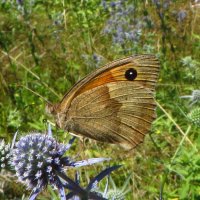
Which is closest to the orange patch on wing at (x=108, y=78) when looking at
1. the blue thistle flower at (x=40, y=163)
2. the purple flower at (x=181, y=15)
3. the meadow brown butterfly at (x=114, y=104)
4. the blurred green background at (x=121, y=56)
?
the meadow brown butterfly at (x=114, y=104)

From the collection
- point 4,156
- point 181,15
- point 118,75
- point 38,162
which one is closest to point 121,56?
point 181,15

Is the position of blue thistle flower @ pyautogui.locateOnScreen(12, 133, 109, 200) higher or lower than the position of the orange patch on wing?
lower

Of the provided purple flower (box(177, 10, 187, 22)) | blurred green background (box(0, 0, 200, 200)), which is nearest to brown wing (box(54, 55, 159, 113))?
blurred green background (box(0, 0, 200, 200))

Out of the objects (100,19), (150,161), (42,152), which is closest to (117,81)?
(42,152)

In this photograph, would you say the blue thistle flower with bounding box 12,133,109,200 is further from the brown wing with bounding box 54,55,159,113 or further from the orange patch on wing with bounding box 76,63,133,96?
the orange patch on wing with bounding box 76,63,133,96

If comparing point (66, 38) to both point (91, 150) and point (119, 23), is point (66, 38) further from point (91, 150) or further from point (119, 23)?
point (91, 150)

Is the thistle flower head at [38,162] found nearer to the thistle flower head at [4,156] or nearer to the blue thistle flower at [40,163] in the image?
the blue thistle flower at [40,163]
